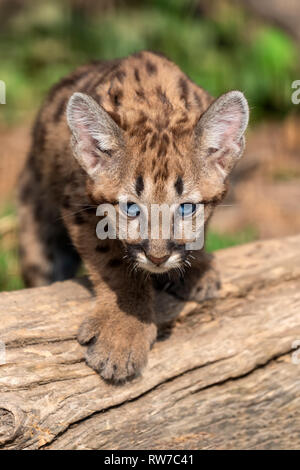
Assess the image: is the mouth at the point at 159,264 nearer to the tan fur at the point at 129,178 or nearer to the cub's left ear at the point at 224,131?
the tan fur at the point at 129,178

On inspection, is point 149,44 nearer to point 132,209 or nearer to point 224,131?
point 224,131

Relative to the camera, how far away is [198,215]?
3.73m

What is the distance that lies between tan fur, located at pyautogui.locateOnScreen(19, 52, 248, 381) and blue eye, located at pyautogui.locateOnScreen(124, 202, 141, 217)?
0.05 meters

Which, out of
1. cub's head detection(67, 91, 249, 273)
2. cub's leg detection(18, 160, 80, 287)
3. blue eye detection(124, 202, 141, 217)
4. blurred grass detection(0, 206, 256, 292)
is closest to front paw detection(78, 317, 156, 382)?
cub's head detection(67, 91, 249, 273)

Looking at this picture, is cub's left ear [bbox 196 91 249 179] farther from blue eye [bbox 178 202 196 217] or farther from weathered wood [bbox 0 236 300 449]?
weathered wood [bbox 0 236 300 449]

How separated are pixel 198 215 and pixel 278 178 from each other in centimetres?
609

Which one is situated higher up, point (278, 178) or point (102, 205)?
point (102, 205)

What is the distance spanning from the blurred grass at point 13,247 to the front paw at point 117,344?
214 cm

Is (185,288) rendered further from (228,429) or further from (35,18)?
(35,18)

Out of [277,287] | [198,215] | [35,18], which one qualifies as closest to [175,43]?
[35,18]

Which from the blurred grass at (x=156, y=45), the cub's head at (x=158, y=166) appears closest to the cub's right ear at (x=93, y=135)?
the cub's head at (x=158, y=166)

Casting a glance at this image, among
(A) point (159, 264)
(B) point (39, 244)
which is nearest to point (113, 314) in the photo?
(A) point (159, 264)

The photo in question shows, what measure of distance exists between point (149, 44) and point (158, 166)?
788 cm

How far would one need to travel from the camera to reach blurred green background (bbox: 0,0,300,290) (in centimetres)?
1052
